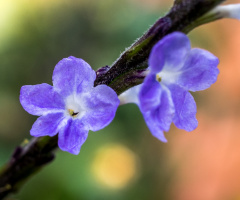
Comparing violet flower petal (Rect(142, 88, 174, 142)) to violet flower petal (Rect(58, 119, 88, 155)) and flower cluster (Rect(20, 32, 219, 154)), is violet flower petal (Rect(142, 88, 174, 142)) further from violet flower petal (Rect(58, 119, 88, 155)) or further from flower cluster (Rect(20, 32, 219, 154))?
violet flower petal (Rect(58, 119, 88, 155))

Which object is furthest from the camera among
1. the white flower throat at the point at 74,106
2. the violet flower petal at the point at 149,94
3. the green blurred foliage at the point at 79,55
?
the green blurred foliage at the point at 79,55

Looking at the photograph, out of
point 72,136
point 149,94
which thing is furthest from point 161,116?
point 72,136

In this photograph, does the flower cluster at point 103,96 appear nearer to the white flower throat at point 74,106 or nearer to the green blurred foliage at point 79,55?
the white flower throat at point 74,106

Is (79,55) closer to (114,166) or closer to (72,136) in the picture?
(114,166)

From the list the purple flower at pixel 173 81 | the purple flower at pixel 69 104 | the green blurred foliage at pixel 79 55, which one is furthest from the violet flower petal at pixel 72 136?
the green blurred foliage at pixel 79 55

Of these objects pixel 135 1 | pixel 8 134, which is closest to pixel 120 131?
pixel 8 134

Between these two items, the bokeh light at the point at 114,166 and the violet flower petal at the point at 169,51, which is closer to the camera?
the violet flower petal at the point at 169,51

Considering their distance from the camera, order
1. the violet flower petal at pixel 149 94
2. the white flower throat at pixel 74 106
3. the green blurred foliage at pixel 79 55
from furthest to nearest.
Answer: the green blurred foliage at pixel 79 55
the white flower throat at pixel 74 106
the violet flower petal at pixel 149 94
